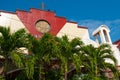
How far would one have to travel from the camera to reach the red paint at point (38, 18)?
101ft

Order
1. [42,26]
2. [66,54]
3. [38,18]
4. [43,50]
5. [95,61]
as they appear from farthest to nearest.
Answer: [38,18] < [42,26] < [95,61] < [66,54] < [43,50]

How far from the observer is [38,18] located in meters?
31.7

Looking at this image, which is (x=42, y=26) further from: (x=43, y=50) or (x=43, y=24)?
(x=43, y=50)

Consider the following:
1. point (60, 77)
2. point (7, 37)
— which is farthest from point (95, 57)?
point (7, 37)

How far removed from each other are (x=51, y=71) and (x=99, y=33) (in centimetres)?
1154

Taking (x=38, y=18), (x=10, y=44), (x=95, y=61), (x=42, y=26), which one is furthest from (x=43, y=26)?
(x=10, y=44)

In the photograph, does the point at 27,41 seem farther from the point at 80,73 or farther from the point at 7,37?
the point at 80,73

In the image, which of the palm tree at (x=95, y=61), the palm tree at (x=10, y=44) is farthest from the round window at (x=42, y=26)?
the palm tree at (x=10, y=44)

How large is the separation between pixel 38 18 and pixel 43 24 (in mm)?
852

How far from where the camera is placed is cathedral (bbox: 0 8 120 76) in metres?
30.1

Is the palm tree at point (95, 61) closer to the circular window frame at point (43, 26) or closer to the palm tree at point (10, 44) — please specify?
the palm tree at point (10, 44)

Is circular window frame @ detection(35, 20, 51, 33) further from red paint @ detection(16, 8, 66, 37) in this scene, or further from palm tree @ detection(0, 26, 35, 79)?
palm tree @ detection(0, 26, 35, 79)

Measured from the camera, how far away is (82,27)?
33.5 meters

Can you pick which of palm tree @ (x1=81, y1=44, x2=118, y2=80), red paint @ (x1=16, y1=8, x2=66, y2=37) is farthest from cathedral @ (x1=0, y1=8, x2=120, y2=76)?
palm tree @ (x1=81, y1=44, x2=118, y2=80)
